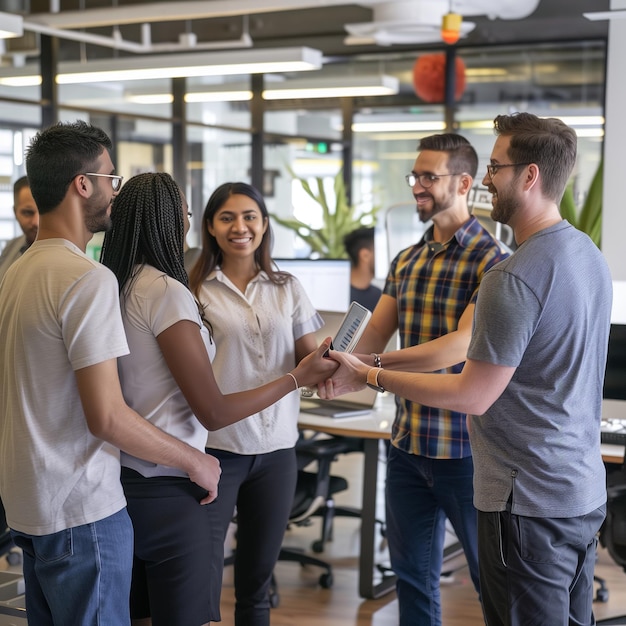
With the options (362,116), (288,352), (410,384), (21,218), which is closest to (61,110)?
(362,116)

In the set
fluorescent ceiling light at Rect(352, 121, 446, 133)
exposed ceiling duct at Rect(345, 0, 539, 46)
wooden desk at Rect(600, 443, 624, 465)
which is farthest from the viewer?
fluorescent ceiling light at Rect(352, 121, 446, 133)

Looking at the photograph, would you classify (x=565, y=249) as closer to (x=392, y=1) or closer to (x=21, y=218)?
(x=21, y=218)

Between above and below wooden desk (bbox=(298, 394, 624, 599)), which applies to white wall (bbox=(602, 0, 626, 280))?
above

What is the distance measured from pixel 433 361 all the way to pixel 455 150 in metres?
0.66

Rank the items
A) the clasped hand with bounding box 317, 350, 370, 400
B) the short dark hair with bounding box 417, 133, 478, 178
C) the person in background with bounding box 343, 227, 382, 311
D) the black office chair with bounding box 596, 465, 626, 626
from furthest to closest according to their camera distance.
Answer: the person in background with bounding box 343, 227, 382, 311 → the black office chair with bounding box 596, 465, 626, 626 → the short dark hair with bounding box 417, 133, 478, 178 → the clasped hand with bounding box 317, 350, 370, 400

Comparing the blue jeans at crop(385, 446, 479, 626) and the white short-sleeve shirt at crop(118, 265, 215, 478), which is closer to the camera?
the white short-sleeve shirt at crop(118, 265, 215, 478)

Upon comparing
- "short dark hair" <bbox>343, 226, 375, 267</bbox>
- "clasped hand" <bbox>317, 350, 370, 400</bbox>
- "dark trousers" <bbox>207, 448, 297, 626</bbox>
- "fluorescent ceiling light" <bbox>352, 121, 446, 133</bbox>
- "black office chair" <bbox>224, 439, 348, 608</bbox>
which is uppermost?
"fluorescent ceiling light" <bbox>352, 121, 446, 133</bbox>

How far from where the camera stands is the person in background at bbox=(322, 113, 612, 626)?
1992 mm

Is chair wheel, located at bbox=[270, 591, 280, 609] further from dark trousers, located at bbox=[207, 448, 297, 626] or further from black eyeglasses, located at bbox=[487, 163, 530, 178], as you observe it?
black eyeglasses, located at bbox=[487, 163, 530, 178]

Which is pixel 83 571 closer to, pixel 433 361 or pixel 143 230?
pixel 143 230

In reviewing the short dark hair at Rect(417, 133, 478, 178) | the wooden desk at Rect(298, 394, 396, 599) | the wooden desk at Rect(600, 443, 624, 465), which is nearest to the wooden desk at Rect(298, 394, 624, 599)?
the wooden desk at Rect(298, 394, 396, 599)

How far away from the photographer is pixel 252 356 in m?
2.76

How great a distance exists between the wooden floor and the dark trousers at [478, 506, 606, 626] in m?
1.78

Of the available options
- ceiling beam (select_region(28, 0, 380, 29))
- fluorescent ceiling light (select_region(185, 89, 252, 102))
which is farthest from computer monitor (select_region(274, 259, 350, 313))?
fluorescent ceiling light (select_region(185, 89, 252, 102))
